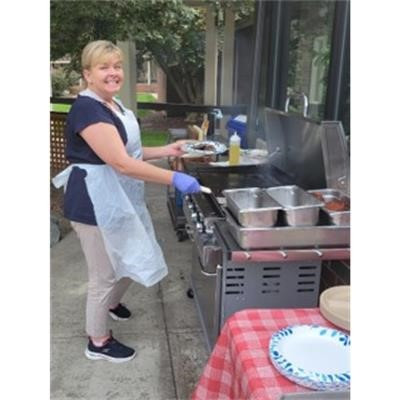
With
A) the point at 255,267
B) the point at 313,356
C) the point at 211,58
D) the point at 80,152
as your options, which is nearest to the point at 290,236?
the point at 255,267

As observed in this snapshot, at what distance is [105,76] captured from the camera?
2217 millimetres

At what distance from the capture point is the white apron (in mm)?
2266

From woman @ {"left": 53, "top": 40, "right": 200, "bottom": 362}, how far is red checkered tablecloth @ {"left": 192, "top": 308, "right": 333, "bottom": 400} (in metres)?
0.82

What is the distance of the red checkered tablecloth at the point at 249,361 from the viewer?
4.04 ft

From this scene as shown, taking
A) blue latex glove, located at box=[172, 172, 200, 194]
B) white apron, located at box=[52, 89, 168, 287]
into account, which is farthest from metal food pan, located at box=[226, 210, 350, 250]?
white apron, located at box=[52, 89, 168, 287]

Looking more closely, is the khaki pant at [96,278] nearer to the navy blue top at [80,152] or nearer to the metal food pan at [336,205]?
the navy blue top at [80,152]

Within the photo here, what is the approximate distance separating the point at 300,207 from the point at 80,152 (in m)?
1.06

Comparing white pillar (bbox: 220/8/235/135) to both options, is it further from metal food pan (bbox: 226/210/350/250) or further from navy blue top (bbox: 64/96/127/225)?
metal food pan (bbox: 226/210/350/250)

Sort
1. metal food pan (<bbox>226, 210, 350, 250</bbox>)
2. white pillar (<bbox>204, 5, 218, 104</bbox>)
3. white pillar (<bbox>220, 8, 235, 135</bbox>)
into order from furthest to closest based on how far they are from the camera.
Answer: white pillar (<bbox>204, 5, 218, 104</bbox>)
white pillar (<bbox>220, 8, 235, 135</bbox>)
metal food pan (<bbox>226, 210, 350, 250</bbox>)

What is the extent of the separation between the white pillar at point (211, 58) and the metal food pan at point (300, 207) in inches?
248

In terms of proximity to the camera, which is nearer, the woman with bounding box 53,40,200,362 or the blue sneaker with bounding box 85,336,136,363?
the woman with bounding box 53,40,200,362

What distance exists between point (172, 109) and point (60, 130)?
11.5 ft
